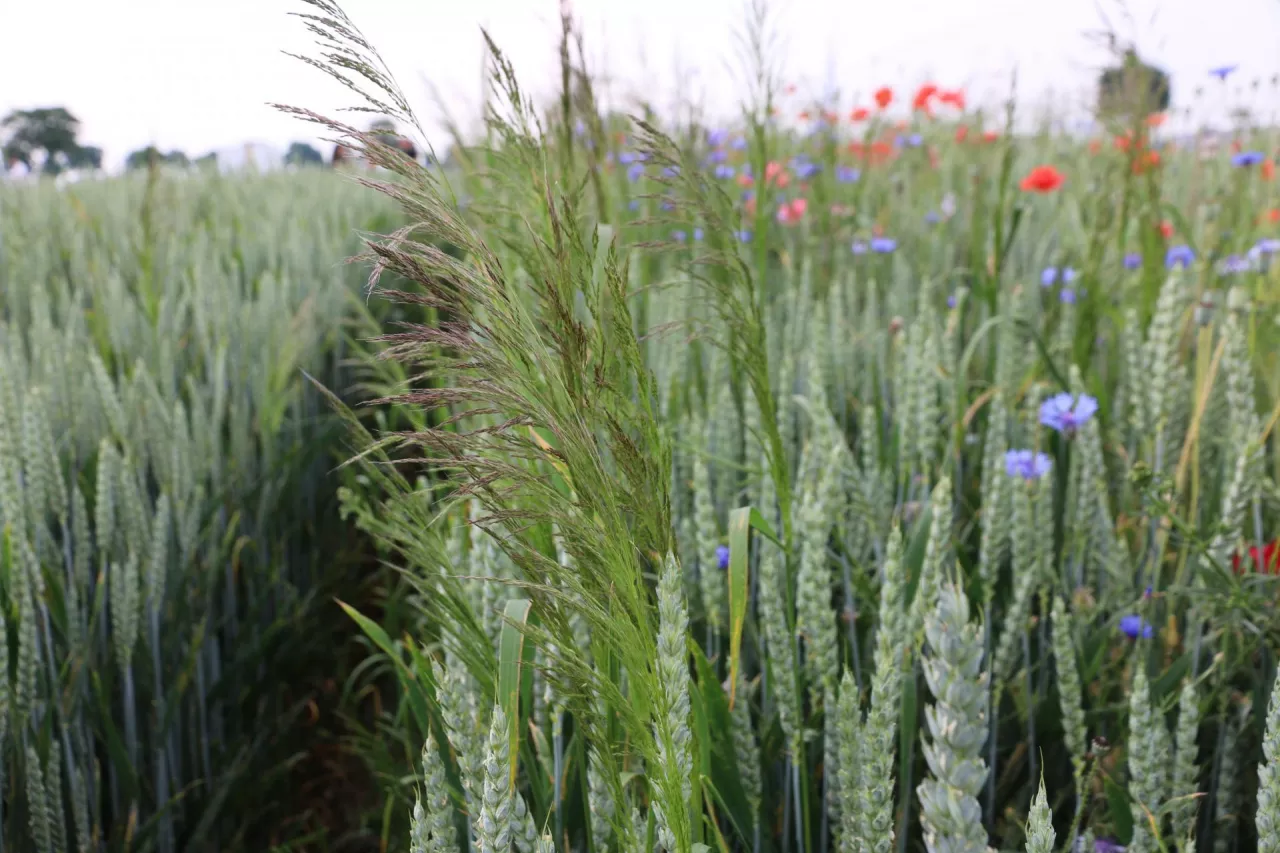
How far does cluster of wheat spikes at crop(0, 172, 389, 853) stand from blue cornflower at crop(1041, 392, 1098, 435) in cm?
118

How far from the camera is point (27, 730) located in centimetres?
105

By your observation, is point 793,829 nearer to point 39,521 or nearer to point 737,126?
point 39,521

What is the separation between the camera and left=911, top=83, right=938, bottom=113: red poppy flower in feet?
14.4

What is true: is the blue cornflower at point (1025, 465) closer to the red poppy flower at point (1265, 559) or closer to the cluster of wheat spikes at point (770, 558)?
the cluster of wheat spikes at point (770, 558)

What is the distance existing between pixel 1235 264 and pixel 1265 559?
48.7 inches

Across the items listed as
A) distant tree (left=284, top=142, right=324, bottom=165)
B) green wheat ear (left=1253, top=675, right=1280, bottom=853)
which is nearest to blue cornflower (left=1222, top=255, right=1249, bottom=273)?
green wheat ear (left=1253, top=675, right=1280, bottom=853)

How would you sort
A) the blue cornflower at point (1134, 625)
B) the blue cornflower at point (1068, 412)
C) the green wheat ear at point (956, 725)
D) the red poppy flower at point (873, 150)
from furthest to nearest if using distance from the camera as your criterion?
1. the red poppy flower at point (873, 150)
2. the blue cornflower at point (1068, 412)
3. the blue cornflower at point (1134, 625)
4. the green wheat ear at point (956, 725)

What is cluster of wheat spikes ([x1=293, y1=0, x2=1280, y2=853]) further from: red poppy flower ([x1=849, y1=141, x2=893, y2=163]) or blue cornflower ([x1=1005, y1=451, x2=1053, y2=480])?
red poppy flower ([x1=849, y1=141, x2=893, y2=163])

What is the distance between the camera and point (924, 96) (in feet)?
14.4

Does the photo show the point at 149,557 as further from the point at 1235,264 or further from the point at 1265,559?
the point at 1235,264

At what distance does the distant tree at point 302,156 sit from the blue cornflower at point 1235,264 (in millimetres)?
6494

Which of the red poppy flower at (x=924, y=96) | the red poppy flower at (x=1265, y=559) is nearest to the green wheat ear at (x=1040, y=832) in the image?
the red poppy flower at (x=1265, y=559)

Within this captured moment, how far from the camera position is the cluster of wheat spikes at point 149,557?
3.60 feet

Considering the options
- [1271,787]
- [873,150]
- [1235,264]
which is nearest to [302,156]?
[873,150]
